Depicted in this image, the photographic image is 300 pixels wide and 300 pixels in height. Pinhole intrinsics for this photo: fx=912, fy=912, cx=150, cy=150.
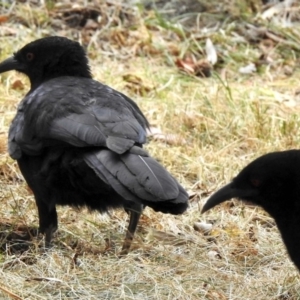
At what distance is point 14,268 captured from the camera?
4996 millimetres

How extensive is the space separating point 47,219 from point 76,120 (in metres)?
0.78

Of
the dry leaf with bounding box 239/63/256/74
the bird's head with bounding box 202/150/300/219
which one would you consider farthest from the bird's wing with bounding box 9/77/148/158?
the dry leaf with bounding box 239/63/256/74

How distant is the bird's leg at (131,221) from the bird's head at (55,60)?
1.13m

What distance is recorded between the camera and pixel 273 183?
15.0ft

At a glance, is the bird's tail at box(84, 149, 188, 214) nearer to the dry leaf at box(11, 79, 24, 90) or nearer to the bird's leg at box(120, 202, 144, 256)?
the bird's leg at box(120, 202, 144, 256)

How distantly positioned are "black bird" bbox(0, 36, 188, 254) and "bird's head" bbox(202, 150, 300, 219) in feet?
1.10

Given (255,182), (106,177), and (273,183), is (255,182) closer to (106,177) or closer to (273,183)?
(273,183)

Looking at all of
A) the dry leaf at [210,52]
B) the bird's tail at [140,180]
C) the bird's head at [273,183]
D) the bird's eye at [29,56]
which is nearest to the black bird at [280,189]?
the bird's head at [273,183]

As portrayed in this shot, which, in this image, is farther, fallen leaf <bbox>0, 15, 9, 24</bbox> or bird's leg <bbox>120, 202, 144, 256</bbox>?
fallen leaf <bbox>0, 15, 9, 24</bbox>

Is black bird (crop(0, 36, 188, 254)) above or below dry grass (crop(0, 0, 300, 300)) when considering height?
above

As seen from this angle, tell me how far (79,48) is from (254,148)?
5.93 feet

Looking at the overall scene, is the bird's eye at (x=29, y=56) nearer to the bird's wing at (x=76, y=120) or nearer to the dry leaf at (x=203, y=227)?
the bird's wing at (x=76, y=120)

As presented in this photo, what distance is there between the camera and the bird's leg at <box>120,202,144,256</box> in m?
5.38

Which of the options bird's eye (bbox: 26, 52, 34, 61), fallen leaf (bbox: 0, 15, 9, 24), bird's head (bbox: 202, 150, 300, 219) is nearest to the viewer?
bird's head (bbox: 202, 150, 300, 219)
